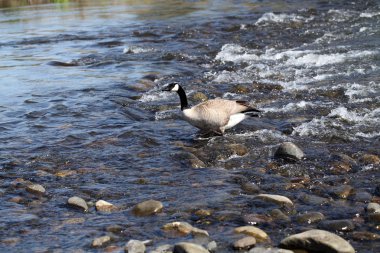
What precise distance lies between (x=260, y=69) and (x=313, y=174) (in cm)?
753

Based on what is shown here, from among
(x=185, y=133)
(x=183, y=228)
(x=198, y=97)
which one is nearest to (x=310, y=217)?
(x=183, y=228)

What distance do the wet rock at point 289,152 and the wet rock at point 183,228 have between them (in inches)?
104

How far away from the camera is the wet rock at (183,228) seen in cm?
628

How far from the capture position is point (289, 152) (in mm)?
8633

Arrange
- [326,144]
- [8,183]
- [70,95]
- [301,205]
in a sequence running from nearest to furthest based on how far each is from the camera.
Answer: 1. [301,205]
2. [8,183]
3. [326,144]
4. [70,95]

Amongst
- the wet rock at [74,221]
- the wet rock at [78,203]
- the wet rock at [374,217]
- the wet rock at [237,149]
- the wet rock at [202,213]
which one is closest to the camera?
the wet rock at [374,217]

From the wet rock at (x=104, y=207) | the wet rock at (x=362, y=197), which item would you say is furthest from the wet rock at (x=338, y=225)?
the wet rock at (x=104, y=207)

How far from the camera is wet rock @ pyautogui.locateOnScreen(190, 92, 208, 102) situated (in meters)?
12.9

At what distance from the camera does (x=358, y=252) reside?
571cm

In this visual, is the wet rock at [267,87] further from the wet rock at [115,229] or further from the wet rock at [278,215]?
the wet rock at [115,229]

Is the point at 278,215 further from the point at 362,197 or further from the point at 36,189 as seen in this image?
the point at 36,189

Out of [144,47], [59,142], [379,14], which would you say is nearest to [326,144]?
[59,142]

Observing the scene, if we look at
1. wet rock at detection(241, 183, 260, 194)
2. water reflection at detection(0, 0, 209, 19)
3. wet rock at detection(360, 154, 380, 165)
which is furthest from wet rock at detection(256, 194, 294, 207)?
water reflection at detection(0, 0, 209, 19)

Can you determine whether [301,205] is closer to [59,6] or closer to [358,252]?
[358,252]
